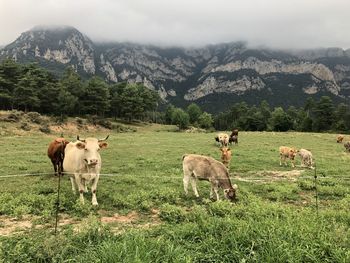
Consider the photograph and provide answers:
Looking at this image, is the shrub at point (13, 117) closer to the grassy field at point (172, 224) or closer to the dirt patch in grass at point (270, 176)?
the grassy field at point (172, 224)

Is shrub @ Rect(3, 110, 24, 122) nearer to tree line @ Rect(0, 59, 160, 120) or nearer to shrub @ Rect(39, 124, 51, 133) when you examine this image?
shrub @ Rect(39, 124, 51, 133)

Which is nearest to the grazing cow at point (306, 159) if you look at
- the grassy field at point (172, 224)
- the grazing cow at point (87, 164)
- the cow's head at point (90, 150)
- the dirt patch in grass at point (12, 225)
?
the grassy field at point (172, 224)

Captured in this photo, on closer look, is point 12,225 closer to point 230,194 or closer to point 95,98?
point 230,194

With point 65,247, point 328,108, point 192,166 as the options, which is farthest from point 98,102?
point 65,247

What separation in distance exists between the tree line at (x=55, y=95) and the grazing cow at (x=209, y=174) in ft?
199

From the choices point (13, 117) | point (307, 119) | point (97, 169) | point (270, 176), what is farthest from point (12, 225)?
point (307, 119)

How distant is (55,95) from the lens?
76.4m

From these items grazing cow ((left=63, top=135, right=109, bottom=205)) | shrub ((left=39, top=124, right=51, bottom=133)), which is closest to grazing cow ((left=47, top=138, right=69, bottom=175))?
grazing cow ((left=63, top=135, right=109, bottom=205))

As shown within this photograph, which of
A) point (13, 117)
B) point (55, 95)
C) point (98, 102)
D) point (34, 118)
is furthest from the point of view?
point (98, 102)

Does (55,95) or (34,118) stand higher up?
(55,95)

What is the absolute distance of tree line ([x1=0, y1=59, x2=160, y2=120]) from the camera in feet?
227

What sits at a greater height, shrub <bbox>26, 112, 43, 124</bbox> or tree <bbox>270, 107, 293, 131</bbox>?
shrub <bbox>26, 112, 43, 124</bbox>

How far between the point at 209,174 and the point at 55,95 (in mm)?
69214

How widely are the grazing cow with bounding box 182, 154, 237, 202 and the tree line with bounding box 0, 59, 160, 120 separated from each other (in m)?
60.6
